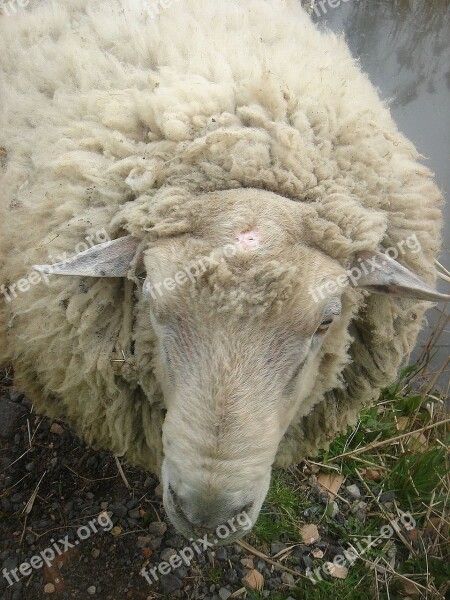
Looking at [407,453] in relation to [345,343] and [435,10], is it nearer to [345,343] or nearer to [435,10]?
[345,343]

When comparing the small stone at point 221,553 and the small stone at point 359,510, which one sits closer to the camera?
the small stone at point 221,553

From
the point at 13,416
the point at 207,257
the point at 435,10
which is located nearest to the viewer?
the point at 207,257

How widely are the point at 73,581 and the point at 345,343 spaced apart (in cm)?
161

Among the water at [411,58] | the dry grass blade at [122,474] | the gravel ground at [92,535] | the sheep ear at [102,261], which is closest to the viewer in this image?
the sheep ear at [102,261]

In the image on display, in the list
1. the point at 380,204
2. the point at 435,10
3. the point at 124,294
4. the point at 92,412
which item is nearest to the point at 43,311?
the point at 124,294

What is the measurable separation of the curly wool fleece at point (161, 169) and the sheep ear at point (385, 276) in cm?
5

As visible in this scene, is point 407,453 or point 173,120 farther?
point 407,453

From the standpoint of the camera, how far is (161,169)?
164 centimetres

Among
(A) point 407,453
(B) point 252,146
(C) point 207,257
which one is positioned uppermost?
(B) point 252,146

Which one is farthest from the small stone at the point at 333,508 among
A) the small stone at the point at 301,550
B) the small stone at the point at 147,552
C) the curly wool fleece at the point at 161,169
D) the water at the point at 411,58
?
the water at the point at 411,58

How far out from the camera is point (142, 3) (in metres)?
2.23

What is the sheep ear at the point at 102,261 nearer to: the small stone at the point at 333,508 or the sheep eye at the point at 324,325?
the sheep eye at the point at 324,325

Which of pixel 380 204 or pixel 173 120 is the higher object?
pixel 173 120

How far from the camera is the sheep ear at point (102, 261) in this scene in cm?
157
